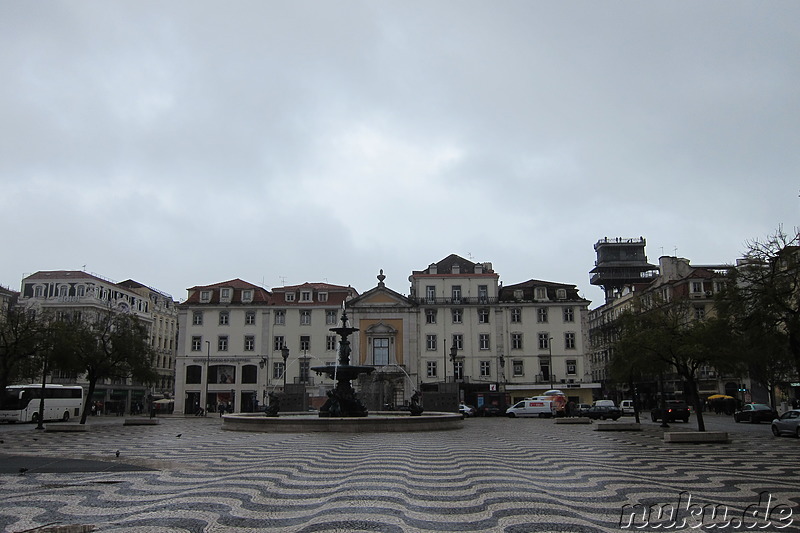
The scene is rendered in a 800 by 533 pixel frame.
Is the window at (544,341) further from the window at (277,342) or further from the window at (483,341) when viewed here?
the window at (277,342)

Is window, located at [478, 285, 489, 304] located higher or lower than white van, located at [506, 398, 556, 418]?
higher

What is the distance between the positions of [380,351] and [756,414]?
32078mm

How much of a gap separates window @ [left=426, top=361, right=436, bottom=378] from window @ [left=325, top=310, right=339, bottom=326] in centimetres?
989

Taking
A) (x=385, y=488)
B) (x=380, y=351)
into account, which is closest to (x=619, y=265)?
(x=380, y=351)

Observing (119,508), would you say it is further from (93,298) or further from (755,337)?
(93,298)

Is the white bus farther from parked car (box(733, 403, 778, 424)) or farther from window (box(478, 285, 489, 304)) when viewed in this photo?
parked car (box(733, 403, 778, 424))

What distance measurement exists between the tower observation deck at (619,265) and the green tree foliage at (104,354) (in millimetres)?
79752

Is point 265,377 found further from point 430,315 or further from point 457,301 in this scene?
point 457,301

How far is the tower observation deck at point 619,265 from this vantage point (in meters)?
102

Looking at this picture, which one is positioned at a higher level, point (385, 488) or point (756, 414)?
point (385, 488)

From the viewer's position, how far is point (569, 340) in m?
60.0

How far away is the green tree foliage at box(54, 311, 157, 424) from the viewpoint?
31.0m

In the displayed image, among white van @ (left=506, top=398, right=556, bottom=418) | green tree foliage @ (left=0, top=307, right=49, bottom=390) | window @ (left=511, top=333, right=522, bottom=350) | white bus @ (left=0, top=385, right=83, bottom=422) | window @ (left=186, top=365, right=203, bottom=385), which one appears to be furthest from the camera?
window @ (left=186, top=365, right=203, bottom=385)

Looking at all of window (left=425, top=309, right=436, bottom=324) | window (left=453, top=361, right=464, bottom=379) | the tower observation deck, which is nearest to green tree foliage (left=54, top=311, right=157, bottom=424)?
window (left=425, top=309, right=436, bottom=324)
